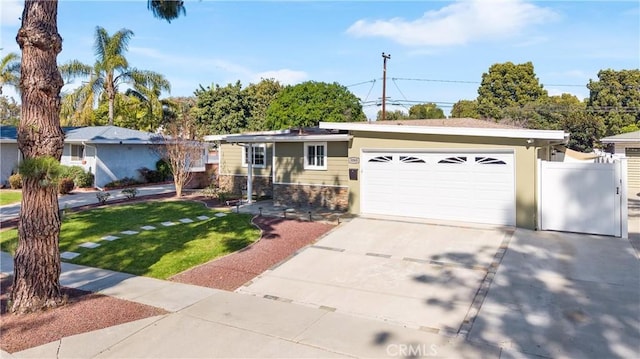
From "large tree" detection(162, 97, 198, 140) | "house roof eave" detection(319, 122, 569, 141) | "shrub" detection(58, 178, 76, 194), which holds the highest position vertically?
"large tree" detection(162, 97, 198, 140)

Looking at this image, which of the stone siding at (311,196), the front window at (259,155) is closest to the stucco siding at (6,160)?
the front window at (259,155)

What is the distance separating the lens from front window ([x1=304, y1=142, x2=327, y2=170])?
14.5 metres

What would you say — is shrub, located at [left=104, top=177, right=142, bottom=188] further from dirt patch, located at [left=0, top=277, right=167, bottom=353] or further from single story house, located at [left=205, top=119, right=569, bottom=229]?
dirt patch, located at [left=0, top=277, right=167, bottom=353]

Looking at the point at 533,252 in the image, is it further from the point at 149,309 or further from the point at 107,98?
the point at 107,98

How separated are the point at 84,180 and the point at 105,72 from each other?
9.65 meters

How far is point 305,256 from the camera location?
885 cm

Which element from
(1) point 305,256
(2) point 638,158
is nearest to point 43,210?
(1) point 305,256

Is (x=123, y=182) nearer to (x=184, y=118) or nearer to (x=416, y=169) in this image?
(x=184, y=118)

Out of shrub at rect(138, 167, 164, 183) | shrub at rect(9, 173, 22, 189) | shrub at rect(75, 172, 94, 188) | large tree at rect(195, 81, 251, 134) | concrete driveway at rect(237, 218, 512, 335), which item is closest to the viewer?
concrete driveway at rect(237, 218, 512, 335)

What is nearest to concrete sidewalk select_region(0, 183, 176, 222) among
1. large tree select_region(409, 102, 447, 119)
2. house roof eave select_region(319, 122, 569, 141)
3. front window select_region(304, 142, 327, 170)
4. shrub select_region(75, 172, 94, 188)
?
shrub select_region(75, 172, 94, 188)

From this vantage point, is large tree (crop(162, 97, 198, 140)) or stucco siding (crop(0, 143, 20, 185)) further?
stucco siding (crop(0, 143, 20, 185))

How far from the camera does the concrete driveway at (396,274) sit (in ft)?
19.8

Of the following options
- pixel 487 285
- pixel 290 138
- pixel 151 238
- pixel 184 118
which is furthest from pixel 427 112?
pixel 487 285

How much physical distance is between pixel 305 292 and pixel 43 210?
4.15m
